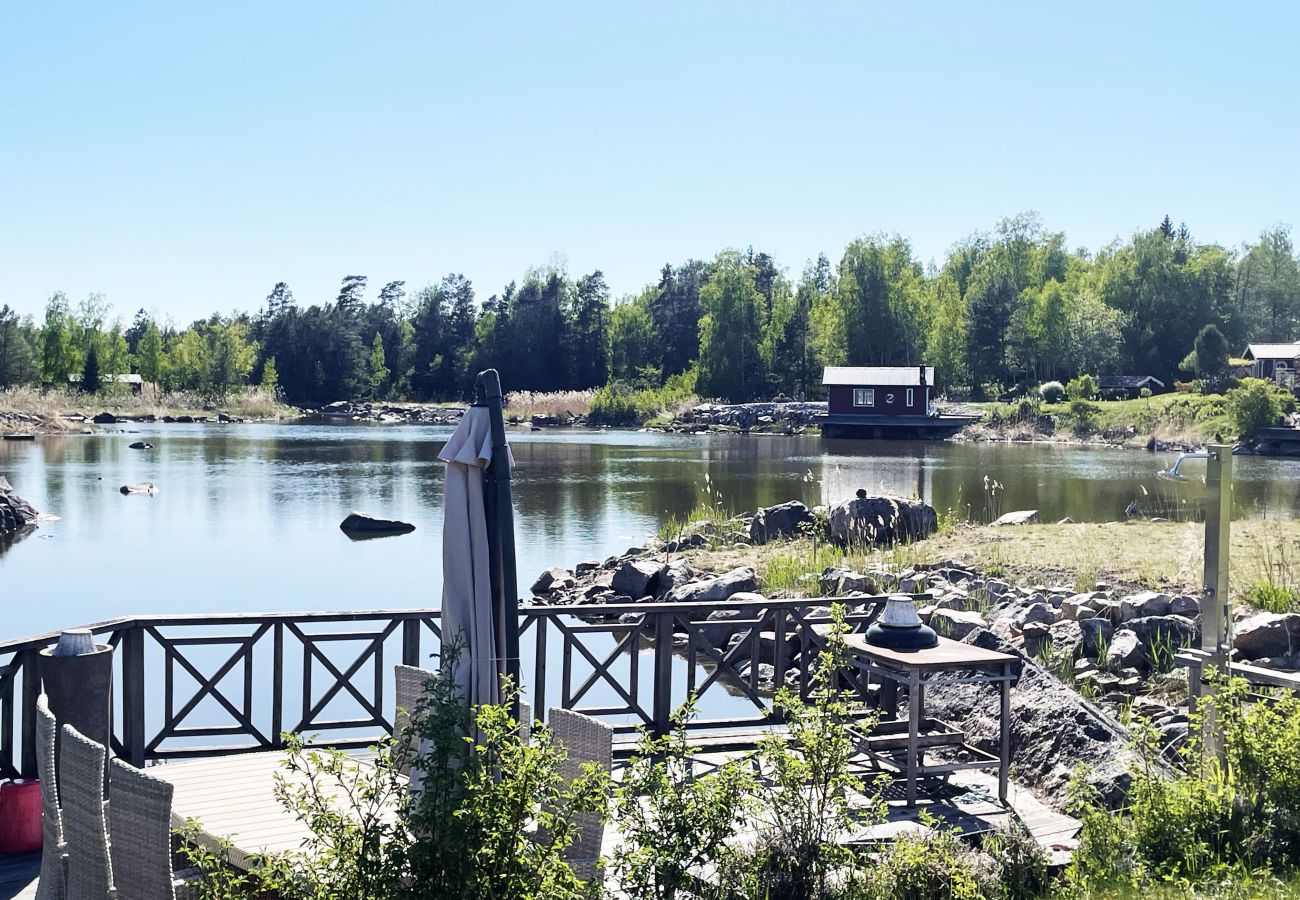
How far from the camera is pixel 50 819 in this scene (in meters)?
4.27

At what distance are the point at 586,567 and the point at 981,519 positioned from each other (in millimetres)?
9964

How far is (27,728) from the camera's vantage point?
6.63 m

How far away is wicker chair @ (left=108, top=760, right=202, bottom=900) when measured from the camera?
12.1 feet

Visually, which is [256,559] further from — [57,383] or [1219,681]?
[57,383]

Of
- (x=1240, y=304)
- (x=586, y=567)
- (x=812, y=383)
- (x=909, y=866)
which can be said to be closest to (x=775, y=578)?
(x=586, y=567)

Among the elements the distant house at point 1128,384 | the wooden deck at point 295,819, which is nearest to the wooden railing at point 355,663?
the wooden deck at point 295,819

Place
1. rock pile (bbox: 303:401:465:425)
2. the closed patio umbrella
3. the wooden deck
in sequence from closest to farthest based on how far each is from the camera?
1. the wooden deck
2. the closed patio umbrella
3. rock pile (bbox: 303:401:465:425)

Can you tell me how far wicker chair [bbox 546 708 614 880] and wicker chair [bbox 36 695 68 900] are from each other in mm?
1769

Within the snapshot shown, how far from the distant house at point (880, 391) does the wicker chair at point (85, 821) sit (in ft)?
214

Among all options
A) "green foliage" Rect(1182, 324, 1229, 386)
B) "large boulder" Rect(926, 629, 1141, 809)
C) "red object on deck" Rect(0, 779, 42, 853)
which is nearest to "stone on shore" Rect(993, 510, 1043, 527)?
"large boulder" Rect(926, 629, 1141, 809)

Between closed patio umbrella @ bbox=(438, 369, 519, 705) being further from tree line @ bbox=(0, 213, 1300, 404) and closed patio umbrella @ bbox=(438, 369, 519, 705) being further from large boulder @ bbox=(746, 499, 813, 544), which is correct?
tree line @ bbox=(0, 213, 1300, 404)

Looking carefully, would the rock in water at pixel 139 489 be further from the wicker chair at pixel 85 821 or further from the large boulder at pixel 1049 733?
the wicker chair at pixel 85 821

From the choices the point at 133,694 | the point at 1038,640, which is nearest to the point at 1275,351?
the point at 1038,640

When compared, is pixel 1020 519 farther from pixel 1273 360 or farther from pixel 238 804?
pixel 1273 360
